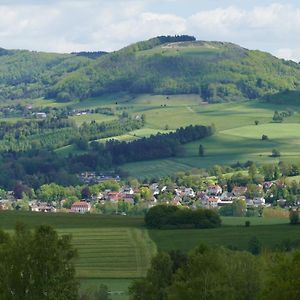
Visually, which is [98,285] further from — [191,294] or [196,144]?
[196,144]

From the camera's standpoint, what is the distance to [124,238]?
263 ft

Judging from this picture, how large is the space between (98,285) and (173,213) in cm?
2741

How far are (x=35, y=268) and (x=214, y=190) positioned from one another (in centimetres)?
10600

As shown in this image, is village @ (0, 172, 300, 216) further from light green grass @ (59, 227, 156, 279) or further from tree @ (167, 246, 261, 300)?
tree @ (167, 246, 261, 300)

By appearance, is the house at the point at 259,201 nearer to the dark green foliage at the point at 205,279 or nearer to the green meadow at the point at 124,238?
the green meadow at the point at 124,238

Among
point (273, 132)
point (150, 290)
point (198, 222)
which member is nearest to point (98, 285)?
point (150, 290)

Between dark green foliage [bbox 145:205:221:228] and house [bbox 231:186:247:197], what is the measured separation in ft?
171

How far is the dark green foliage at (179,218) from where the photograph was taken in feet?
289

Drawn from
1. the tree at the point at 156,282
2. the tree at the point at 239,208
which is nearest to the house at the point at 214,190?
the tree at the point at 239,208

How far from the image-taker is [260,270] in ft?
160

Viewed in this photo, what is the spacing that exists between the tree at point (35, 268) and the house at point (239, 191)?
102795 millimetres

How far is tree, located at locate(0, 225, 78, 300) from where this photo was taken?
1558 inches

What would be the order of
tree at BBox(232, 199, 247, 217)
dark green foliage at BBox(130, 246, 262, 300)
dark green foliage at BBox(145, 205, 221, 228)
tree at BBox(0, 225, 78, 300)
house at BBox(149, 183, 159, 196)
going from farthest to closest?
1. house at BBox(149, 183, 159, 196)
2. tree at BBox(232, 199, 247, 217)
3. dark green foliage at BBox(145, 205, 221, 228)
4. dark green foliage at BBox(130, 246, 262, 300)
5. tree at BBox(0, 225, 78, 300)

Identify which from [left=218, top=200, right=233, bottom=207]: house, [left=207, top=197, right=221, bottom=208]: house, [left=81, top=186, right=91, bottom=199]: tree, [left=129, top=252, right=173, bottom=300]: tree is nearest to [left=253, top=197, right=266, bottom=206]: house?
[left=218, top=200, right=233, bottom=207]: house
